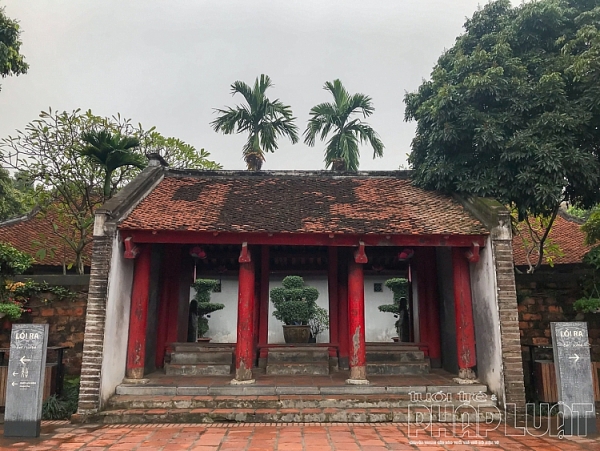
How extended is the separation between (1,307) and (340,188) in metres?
7.29

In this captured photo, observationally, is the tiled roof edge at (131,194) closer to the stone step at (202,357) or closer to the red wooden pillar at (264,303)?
the red wooden pillar at (264,303)

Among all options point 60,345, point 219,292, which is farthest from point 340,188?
point 219,292

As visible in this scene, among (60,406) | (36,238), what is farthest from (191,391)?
(36,238)

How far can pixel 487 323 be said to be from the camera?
7766 mm

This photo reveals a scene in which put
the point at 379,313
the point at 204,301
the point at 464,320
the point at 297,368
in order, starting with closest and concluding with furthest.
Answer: the point at 464,320
the point at 297,368
the point at 204,301
the point at 379,313

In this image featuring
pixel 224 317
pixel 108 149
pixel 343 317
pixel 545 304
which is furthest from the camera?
pixel 224 317

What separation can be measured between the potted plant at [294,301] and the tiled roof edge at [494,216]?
9.91 m

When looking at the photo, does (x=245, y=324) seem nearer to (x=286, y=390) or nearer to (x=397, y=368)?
(x=286, y=390)

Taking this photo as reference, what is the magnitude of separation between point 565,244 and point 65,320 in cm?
1377

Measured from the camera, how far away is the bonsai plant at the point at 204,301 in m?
18.7

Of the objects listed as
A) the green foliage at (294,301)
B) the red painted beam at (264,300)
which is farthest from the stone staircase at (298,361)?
the green foliage at (294,301)

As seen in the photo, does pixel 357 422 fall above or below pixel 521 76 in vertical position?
below

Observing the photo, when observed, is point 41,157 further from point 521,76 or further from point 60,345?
point 521,76

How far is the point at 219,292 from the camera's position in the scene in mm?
19562
